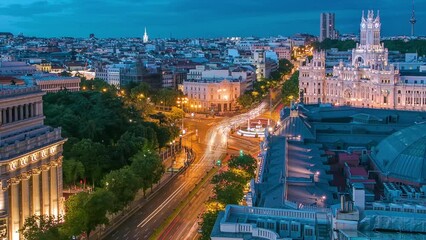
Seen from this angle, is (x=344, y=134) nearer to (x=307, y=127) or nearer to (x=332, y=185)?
(x=307, y=127)

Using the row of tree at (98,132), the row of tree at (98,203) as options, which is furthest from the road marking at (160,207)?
the row of tree at (98,132)

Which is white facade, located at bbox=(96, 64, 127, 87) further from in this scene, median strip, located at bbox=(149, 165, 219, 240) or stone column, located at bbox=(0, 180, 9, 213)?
stone column, located at bbox=(0, 180, 9, 213)

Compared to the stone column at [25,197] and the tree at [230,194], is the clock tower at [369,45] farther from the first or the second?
the stone column at [25,197]

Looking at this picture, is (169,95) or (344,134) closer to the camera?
(344,134)

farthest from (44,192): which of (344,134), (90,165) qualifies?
(344,134)

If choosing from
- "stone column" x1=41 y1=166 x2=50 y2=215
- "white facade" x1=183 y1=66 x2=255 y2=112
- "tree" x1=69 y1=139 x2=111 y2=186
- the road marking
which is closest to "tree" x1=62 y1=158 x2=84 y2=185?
"tree" x1=69 y1=139 x2=111 y2=186

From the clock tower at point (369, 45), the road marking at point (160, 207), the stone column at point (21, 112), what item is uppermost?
the clock tower at point (369, 45)
